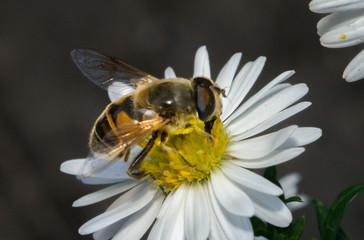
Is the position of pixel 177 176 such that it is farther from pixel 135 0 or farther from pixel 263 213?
pixel 135 0

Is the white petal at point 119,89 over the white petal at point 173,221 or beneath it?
over

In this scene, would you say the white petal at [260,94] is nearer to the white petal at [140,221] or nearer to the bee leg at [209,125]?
the bee leg at [209,125]

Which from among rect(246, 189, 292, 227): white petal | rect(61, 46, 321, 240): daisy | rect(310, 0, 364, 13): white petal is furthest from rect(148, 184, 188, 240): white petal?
rect(310, 0, 364, 13): white petal

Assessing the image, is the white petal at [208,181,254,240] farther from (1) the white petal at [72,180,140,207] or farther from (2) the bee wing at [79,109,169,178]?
(1) the white petal at [72,180,140,207]

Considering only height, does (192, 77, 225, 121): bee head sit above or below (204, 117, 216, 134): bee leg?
above

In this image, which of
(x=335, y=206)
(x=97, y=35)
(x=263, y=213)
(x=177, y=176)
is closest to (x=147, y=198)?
(x=177, y=176)

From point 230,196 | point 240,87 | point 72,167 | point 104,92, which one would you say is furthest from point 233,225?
point 104,92

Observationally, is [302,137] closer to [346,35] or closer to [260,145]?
[260,145]

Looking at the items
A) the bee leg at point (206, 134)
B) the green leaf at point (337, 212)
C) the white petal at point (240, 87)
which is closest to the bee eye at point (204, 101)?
the bee leg at point (206, 134)
